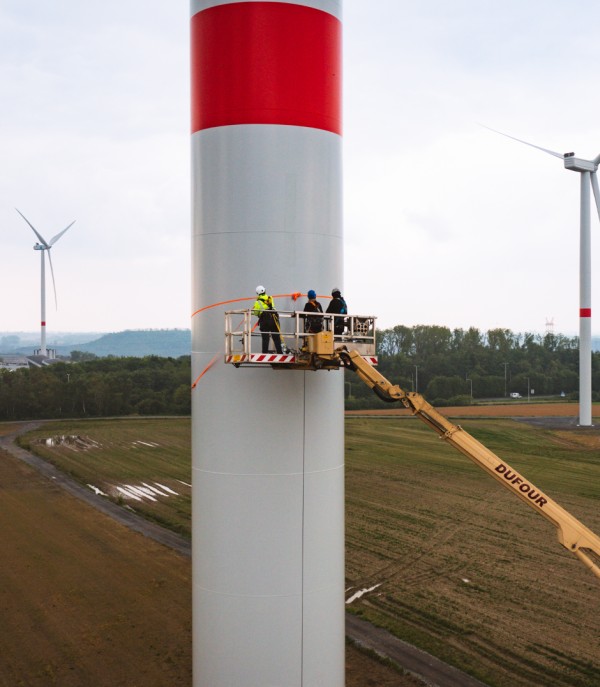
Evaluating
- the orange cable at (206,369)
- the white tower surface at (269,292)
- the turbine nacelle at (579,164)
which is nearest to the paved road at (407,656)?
the white tower surface at (269,292)

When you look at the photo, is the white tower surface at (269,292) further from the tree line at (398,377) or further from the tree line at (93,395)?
the tree line at (93,395)

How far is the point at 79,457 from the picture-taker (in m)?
69.1

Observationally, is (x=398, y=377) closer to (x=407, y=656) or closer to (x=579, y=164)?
(x=579, y=164)

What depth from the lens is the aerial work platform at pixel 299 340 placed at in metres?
13.1

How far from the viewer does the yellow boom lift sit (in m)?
13.1

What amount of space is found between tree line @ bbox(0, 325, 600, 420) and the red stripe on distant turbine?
93781 millimetres

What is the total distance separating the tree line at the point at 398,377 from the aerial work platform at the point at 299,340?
306ft

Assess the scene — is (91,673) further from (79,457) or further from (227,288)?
(79,457)

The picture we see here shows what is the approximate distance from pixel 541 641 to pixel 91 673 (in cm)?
1456

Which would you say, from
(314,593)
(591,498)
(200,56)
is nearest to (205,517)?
(314,593)

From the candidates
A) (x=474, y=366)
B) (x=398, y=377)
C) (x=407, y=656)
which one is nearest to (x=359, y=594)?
(x=407, y=656)

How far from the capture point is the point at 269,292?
14.0 meters

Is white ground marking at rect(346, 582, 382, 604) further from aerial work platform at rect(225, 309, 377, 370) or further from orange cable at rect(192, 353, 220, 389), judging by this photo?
aerial work platform at rect(225, 309, 377, 370)

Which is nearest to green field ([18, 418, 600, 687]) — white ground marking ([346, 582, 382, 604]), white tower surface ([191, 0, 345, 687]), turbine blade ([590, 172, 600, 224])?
white ground marking ([346, 582, 382, 604])
